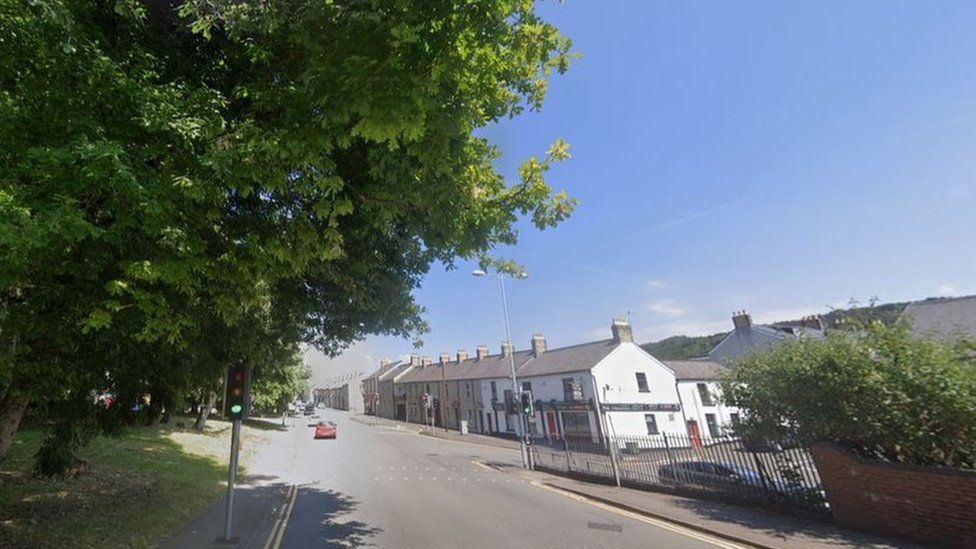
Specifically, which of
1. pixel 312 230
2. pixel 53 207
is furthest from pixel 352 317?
pixel 53 207

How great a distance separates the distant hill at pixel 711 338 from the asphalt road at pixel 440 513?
22.0 feet

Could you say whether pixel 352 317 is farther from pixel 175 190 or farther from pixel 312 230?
pixel 175 190

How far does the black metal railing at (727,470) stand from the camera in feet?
38.0

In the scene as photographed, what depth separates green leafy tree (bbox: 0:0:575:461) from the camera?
4.41m

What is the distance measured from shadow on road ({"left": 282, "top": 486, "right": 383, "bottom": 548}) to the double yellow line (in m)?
0.14

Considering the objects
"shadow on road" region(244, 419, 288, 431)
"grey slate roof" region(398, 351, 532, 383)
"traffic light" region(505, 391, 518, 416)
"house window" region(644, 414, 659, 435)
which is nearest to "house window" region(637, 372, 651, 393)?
"house window" region(644, 414, 659, 435)

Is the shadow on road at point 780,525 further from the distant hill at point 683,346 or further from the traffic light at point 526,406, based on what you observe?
the distant hill at point 683,346

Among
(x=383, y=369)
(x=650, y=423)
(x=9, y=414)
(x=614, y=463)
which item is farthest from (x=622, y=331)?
(x=383, y=369)

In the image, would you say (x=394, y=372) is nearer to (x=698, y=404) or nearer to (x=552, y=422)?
(x=552, y=422)

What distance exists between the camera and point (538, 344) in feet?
172

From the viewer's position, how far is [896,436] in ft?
32.2

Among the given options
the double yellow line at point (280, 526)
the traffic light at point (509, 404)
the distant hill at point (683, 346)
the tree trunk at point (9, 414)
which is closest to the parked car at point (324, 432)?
Answer: the traffic light at point (509, 404)

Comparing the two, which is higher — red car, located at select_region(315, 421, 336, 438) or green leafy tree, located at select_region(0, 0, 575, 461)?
green leafy tree, located at select_region(0, 0, 575, 461)

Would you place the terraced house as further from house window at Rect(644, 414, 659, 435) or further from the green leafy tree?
the green leafy tree
